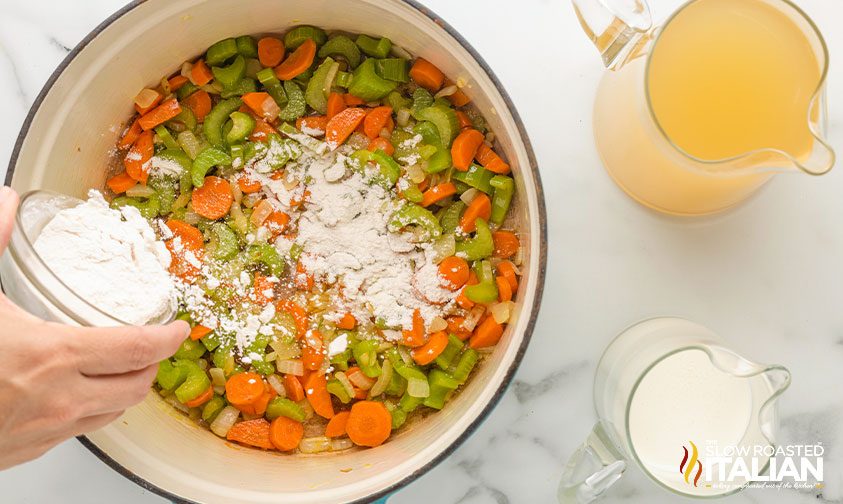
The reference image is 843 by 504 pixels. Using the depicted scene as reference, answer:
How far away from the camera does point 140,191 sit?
5.63 ft

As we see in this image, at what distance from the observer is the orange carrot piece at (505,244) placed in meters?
1.67

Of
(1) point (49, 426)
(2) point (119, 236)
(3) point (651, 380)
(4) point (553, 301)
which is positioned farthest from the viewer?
(4) point (553, 301)

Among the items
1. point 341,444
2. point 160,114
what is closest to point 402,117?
point 160,114

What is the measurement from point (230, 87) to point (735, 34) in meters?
1.06

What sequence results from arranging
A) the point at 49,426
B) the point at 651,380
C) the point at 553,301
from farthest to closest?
the point at 553,301 < the point at 651,380 < the point at 49,426

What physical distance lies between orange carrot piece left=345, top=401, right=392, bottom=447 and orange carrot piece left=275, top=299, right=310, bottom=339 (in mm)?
203

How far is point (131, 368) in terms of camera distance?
1211 millimetres

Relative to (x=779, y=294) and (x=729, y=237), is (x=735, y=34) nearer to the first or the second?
(x=729, y=237)

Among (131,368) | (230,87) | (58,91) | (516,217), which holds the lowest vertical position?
(516,217)

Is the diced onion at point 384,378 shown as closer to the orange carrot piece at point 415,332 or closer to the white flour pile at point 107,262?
the orange carrot piece at point 415,332

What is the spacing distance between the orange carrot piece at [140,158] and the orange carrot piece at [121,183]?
0.01m

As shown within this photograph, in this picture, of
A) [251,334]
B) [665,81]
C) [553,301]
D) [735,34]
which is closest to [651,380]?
[553,301]

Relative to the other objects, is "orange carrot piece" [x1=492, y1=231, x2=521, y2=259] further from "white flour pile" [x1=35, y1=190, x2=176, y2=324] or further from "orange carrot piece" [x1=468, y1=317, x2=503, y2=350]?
"white flour pile" [x1=35, y1=190, x2=176, y2=324]

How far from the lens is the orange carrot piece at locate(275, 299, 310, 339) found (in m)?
1.72
